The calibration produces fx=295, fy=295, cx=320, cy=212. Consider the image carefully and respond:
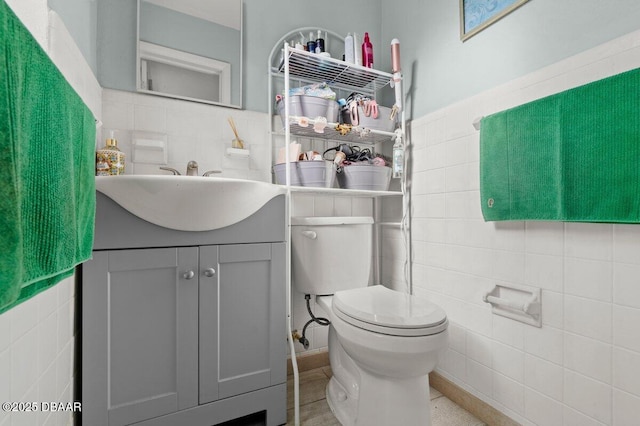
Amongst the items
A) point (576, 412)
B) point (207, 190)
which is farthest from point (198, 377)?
point (576, 412)

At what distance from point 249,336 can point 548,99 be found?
1287mm

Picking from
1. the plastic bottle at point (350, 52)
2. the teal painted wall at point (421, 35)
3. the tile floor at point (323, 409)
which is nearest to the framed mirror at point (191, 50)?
the teal painted wall at point (421, 35)

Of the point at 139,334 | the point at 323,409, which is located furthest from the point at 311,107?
the point at 323,409

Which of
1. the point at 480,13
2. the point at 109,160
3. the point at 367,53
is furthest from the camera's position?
the point at 367,53

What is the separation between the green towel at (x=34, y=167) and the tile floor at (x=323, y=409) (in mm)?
1064

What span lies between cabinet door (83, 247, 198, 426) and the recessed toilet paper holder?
111cm

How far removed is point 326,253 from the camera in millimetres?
1384

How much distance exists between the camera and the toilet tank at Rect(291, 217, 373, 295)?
4.52 ft

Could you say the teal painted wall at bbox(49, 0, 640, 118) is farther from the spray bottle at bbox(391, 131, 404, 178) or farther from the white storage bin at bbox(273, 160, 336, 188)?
the white storage bin at bbox(273, 160, 336, 188)

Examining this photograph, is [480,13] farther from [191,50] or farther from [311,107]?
[191,50]

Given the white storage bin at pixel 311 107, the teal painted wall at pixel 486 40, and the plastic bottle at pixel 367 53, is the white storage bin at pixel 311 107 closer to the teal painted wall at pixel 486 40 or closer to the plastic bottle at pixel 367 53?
the plastic bottle at pixel 367 53

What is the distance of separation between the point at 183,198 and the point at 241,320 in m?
0.48

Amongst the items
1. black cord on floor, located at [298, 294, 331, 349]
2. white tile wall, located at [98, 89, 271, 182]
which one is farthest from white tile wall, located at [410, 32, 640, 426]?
white tile wall, located at [98, 89, 271, 182]

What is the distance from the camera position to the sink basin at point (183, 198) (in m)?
0.87
